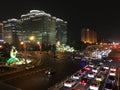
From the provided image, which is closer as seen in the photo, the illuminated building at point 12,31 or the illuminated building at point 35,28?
the illuminated building at point 35,28

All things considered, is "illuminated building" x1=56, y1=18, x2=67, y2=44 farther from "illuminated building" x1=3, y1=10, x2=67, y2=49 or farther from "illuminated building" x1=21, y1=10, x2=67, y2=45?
"illuminated building" x1=21, y1=10, x2=67, y2=45

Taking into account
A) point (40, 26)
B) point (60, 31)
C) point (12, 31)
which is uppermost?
point (40, 26)

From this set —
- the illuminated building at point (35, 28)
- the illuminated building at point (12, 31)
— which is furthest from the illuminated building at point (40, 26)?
the illuminated building at point (12, 31)

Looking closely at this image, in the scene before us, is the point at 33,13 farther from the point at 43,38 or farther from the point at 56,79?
the point at 56,79

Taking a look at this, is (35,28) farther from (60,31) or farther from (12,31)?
(60,31)

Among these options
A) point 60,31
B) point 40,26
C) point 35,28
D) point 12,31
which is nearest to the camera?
point 40,26

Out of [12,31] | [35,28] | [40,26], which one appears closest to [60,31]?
[35,28]

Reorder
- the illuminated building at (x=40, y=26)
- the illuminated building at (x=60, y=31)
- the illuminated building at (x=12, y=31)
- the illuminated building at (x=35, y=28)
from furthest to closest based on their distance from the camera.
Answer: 1. the illuminated building at (x=60, y=31)
2. the illuminated building at (x=12, y=31)
3. the illuminated building at (x=35, y=28)
4. the illuminated building at (x=40, y=26)

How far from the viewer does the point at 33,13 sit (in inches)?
6506

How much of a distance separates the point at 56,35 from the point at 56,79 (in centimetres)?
14303

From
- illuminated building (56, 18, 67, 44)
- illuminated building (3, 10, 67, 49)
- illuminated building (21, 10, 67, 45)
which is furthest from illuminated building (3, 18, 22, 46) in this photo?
illuminated building (56, 18, 67, 44)

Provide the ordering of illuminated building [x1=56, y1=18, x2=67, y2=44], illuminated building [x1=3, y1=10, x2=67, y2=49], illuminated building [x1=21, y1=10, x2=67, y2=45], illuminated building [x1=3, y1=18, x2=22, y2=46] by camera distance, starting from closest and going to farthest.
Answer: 1. illuminated building [x1=21, y1=10, x2=67, y2=45]
2. illuminated building [x1=3, y1=10, x2=67, y2=49]
3. illuminated building [x1=3, y1=18, x2=22, y2=46]
4. illuminated building [x1=56, y1=18, x2=67, y2=44]

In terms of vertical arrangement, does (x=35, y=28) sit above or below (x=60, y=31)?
above

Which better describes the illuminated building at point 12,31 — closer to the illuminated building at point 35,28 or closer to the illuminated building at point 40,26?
the illuminated building at point 35,28
